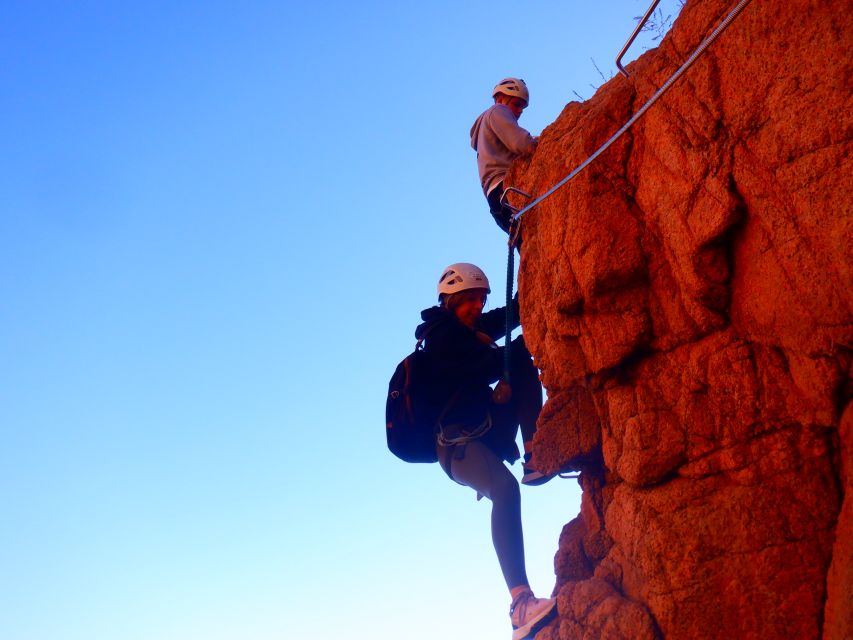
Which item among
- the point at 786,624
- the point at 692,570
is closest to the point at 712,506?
the point at 692,570

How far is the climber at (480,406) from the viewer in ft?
26.2

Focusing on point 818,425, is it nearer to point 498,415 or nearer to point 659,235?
point 659,235

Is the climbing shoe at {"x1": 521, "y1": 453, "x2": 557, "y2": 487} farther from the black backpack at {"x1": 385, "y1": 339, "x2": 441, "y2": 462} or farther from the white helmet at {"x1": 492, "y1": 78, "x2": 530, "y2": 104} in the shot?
the white helmet at {"x1": 492, "y1": 78, "x2": 530, "y2": 104}

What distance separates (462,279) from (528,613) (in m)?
3.30

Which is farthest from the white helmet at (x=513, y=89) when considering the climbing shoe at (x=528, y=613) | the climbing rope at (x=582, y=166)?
the climbing shoe at (x=528, y=613)

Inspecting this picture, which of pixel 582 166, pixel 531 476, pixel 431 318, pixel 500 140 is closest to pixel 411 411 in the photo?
pixel 431 318

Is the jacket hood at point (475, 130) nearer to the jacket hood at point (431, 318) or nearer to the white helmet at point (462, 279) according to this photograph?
the white helmet at point (462, 279)

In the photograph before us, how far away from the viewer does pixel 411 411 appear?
329 inches

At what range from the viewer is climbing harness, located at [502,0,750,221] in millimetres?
5098

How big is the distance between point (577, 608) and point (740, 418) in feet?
6.53

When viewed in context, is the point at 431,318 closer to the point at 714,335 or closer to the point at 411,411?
the point at 411,411

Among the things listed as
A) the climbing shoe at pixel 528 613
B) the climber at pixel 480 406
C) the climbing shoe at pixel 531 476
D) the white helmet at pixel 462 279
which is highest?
the white helmet at pixel 462 279

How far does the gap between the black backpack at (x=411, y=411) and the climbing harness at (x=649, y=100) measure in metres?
1.76

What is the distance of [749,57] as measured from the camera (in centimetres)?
528
